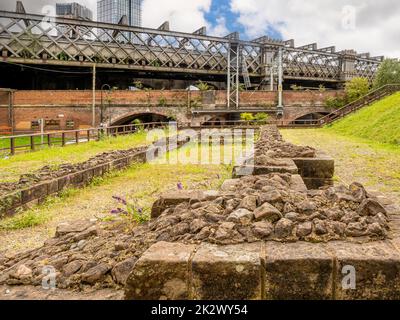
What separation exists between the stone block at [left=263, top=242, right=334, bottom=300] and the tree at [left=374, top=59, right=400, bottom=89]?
133 ft

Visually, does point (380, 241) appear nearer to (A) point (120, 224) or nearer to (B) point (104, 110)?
(A) point (120, 224)

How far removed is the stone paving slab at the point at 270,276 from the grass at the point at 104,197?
1.83 m

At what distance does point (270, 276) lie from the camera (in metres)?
1.92

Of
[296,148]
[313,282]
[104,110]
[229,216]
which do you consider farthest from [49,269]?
[104,110]

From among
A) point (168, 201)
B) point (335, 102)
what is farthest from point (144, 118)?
point (168, 201)

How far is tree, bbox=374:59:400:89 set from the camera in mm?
37219

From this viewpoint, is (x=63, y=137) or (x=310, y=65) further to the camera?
(x=310, y=65)

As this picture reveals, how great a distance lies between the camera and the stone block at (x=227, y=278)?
6.31 ft

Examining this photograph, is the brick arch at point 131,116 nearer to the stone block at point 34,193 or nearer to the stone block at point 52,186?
the stone block at point 52,186

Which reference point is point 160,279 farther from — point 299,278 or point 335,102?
point 335,102

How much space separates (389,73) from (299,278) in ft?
134

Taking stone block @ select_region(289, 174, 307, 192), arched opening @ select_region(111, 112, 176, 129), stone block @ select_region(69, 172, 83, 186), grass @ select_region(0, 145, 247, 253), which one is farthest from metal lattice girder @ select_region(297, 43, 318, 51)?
stone block @ select_region(289, 174, 307, 192)

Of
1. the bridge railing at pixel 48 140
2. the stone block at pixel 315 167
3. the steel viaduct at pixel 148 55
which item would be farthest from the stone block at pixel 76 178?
the steel viaduct at pixel 148 55

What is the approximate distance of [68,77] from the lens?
38.8 meters
